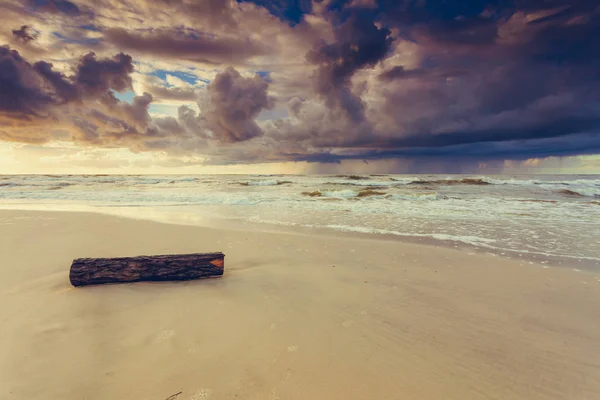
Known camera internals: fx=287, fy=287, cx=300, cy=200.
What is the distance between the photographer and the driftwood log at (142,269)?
14.4ft

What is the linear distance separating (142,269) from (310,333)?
9.61 ft

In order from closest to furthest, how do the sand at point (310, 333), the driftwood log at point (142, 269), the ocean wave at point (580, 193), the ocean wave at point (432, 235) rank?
the sand at point (310, 333) → the driftwood log at point (142, 269) → the ocean wave at point (432, 235) → the ocean wave at point (580, 193)

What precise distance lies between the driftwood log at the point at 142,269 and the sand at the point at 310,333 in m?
0.17

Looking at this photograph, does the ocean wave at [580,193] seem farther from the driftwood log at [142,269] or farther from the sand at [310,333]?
the driftwood log at [142,269]

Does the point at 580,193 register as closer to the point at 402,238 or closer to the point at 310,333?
the point at 402,238

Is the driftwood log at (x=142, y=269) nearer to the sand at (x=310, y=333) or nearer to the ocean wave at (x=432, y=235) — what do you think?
the sand at (x=310, y=333)

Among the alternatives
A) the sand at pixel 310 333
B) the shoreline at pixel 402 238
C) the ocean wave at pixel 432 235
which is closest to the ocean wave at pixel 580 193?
the ocean wave at pixel 432 235

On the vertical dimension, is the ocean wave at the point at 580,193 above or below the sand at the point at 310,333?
above

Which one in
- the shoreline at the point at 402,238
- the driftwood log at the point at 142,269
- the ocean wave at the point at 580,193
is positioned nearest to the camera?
the driftwood log at the point at 142,269

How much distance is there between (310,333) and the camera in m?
3.21

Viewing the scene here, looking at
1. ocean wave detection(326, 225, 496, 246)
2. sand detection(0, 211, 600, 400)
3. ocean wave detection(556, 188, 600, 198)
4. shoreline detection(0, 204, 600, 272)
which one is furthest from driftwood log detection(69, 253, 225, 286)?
ocean wave detection(556, 188, 600, 198)

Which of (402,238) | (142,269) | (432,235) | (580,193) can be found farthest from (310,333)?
(580,193)

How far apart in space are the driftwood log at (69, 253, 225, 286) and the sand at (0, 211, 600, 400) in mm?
166

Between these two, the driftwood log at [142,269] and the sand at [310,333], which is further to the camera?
the driftwood log at [142,269]
